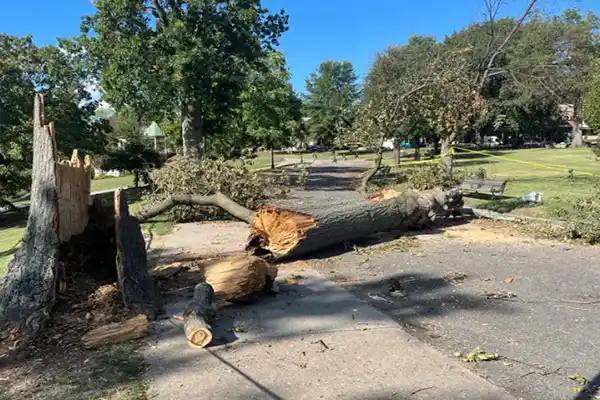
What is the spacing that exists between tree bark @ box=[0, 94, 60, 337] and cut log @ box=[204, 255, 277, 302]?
157 cm

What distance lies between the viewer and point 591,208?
856 cm

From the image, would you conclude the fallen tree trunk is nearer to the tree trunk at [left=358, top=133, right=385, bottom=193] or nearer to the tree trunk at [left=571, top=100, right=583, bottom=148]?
the tree trunk at [left=358, top=133, right=385, bottom=193]

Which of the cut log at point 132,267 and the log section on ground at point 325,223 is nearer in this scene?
the cut log at point 132,267

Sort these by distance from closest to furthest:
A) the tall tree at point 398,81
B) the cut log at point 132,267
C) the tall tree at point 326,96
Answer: the cut log at point 132,267 → the tall tree at point 398,81 → the tall tree at point 326,96

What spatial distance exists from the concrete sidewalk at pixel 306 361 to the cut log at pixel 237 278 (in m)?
0.17

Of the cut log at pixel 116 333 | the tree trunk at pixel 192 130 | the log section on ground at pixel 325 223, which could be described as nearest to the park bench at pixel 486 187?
the log section on ground at pixel 325 223

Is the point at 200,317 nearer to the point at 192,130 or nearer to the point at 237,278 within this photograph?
the point at 237,278

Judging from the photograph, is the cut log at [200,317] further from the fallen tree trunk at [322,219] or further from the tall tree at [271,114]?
the tall tree at [271,114]

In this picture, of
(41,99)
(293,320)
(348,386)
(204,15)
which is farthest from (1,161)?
(348,386)

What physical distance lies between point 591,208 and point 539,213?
1.84 m

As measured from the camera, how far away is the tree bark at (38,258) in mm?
4438

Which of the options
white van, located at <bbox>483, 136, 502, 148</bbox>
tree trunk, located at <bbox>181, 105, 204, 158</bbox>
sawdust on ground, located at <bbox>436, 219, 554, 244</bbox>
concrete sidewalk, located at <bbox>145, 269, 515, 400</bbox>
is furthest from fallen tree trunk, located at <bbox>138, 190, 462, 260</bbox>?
white van, located at <bbox>483, 136, 502, 148</bbox>

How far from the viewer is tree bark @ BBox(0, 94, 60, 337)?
14.6 feet

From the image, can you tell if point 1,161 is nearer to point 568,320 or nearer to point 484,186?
point 484,186
